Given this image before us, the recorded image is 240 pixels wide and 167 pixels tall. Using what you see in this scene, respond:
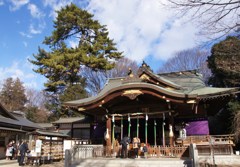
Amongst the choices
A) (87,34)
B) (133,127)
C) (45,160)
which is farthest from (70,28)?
(45,160)

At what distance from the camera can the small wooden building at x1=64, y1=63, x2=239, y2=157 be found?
14.6 meters

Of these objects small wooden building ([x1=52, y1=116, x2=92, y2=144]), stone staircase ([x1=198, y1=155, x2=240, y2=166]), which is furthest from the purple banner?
small wooden building ([x1=52, y1=116, x2=92, y2=144])

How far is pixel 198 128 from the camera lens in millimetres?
19531

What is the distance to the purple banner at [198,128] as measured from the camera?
19203 millimetres

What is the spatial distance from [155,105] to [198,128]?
5.61 meters

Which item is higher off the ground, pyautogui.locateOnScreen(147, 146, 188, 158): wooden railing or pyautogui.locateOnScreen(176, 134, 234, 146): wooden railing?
pyautogui.locateOnScreen(176, 134, 234, 146): wooden railing

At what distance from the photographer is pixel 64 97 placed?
31.2m

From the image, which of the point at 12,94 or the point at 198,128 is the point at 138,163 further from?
the point at 12,94

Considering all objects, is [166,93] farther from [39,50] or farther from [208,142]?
[39,50]

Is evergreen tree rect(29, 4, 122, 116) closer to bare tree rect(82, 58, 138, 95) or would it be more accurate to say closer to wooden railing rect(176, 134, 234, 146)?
bare tree rect(82, 58, 138, 95)

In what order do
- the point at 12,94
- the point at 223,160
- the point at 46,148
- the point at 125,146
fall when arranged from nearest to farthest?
the point at 223,160
the point at 125,146
the point at 46,148
the point at 12,94

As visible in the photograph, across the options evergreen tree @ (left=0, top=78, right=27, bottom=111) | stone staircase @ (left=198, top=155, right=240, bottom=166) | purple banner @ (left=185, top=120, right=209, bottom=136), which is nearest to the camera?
stone staircase @ (left=198, top=155, right=240, bottom=166)

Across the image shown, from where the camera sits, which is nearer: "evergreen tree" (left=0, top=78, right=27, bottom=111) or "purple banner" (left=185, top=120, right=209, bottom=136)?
"purple banner" (left=185, top=120, right=209, bottom=136)

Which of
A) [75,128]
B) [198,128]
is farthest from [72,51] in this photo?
[198,128]
